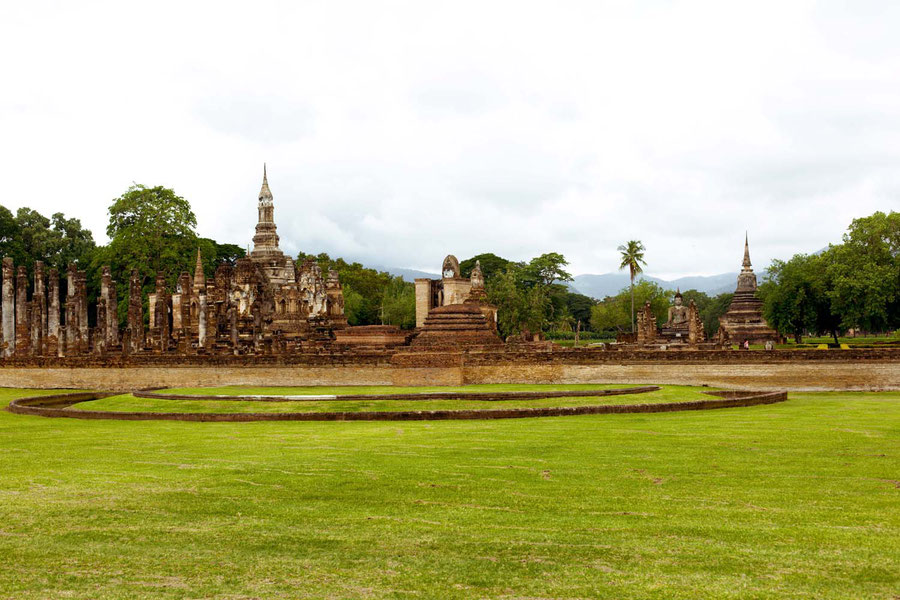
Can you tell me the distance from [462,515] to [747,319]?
200ft

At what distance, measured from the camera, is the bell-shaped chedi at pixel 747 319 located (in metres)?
63.3

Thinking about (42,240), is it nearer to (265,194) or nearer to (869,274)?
(265,194)

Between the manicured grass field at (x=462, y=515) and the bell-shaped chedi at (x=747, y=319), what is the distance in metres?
48.3

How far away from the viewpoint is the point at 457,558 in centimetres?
818

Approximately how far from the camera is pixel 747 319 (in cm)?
6631

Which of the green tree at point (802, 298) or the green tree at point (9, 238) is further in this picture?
the green tree at point (9, 238)

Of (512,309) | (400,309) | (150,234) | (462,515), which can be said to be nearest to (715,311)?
(400,309)

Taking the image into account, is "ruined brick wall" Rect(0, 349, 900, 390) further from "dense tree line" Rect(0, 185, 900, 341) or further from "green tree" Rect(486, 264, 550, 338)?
"green tree" Rect(486, 264, 550, 338)

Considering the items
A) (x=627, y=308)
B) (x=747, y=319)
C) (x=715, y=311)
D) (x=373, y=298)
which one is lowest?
(x=747, y=319)

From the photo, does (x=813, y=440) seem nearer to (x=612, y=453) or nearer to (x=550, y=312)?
(x=612, y=453)

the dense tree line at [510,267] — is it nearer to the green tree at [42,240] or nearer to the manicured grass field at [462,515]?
the green tree at [42,240]

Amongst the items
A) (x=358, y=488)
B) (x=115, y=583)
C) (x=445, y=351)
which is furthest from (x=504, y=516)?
(x=445, y=351)

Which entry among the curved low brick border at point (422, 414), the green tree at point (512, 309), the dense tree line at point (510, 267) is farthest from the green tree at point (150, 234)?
the curved low brick border at point (422, 414)

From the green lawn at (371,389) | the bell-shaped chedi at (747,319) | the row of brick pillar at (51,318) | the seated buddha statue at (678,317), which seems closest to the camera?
the green lawn at (371,389)
